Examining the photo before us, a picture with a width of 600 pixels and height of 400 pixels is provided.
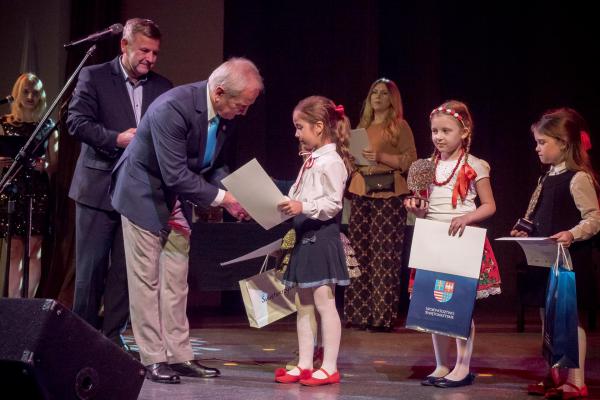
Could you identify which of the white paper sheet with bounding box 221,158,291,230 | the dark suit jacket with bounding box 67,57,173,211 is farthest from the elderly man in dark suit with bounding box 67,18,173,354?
the white paper sheet with bounding box 221,158,291,230

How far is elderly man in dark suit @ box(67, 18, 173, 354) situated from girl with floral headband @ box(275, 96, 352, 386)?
0.84m

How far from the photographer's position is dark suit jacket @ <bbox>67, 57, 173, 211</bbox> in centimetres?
388

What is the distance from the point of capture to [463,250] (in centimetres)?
351

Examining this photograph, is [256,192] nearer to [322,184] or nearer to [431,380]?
[322,184]

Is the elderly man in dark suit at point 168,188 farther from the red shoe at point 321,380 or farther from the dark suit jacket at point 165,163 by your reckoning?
the red shoe at point 321,380

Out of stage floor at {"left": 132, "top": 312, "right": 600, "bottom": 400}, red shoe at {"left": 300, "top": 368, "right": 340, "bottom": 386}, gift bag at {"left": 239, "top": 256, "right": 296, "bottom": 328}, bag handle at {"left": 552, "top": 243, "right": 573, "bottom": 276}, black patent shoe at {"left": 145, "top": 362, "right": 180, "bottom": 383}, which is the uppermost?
bag handle at {"left": 552, "top": 243, "right": 573, "bottom": 276}

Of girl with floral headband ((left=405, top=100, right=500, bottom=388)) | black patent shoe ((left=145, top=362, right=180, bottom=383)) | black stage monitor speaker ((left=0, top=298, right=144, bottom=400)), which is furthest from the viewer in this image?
girl with floral headband ((left=405, top=100, right=500, bottom=388))

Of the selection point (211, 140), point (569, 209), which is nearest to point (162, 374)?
point (211, 140)

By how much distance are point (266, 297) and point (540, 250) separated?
1.25 meters

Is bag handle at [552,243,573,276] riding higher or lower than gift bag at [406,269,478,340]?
higher

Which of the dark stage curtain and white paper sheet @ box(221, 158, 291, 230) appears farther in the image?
the dark stage curtain

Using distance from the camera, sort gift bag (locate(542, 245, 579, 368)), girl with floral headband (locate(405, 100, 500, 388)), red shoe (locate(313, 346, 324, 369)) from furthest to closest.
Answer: red shoe (locate(313, 346, 324, 369)), girl with floral headband (locate(405, 100, 500, 388)), gift bag (locate(542, 245, 579, 368))

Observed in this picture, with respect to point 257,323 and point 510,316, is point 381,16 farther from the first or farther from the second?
point 257,323

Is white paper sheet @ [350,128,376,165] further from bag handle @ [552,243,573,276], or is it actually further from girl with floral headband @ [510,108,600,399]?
bag handle @ [552,243,573,276]
